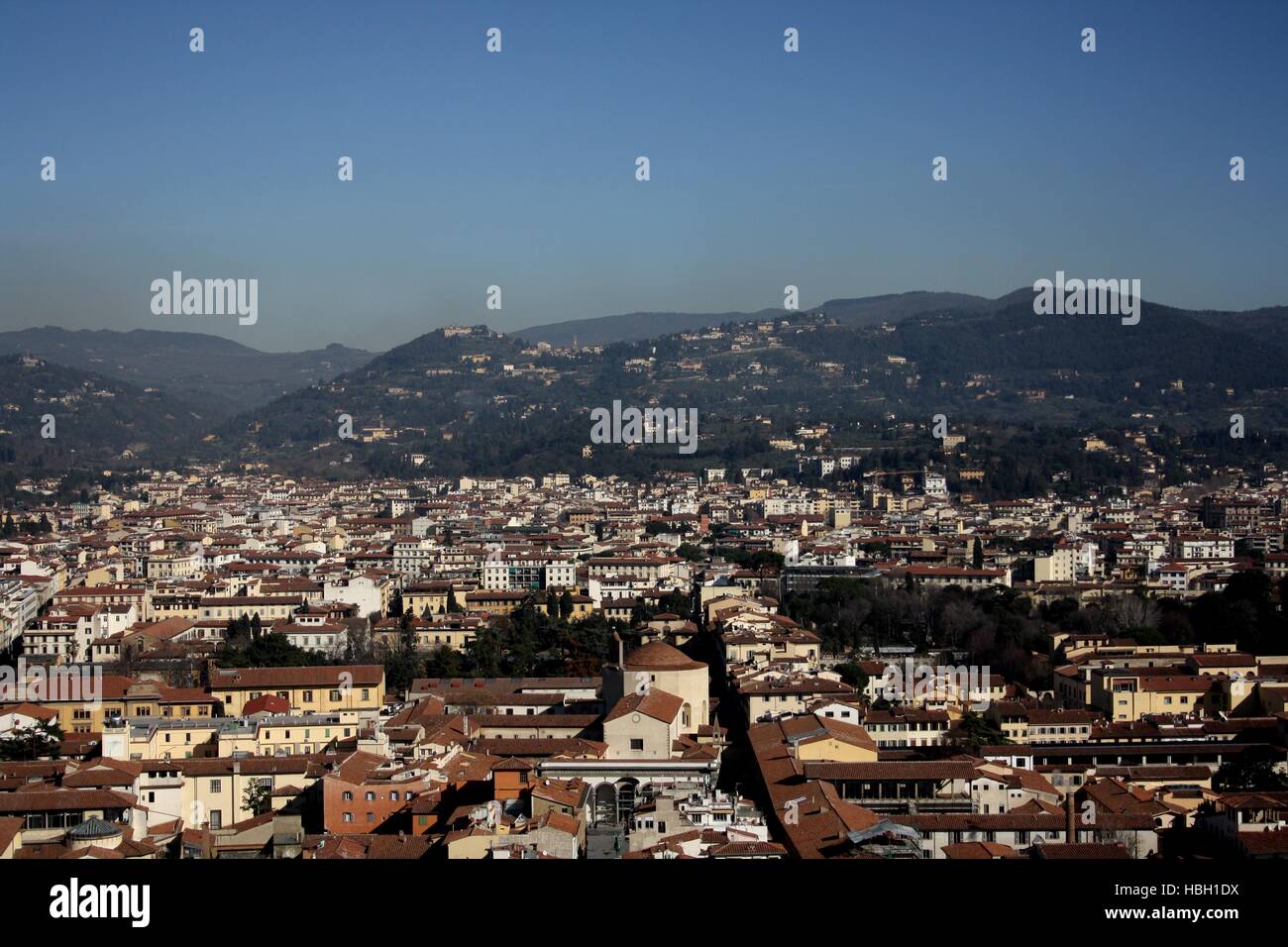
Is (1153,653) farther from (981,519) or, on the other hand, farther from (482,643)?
(981,519)

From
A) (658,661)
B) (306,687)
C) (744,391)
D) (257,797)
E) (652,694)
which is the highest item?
(744,391)

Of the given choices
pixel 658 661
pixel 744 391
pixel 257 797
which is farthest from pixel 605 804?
pixel 744 391

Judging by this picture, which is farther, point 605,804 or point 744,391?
point 744,391

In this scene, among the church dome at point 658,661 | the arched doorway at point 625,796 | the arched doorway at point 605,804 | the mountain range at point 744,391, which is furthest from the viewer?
the mountain range at point 744,391

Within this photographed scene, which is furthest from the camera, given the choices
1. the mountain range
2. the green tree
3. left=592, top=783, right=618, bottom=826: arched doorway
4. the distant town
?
the mountain range

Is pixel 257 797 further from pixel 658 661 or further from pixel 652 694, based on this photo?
pixel 658 661

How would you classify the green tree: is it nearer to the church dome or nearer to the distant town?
the distant town

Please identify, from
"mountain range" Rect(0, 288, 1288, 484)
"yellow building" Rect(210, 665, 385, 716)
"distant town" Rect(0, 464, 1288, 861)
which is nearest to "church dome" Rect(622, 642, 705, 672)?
"distant town" Rect(0, 464, 1288, 861)

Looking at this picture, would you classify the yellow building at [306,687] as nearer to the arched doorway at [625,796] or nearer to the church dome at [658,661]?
the church dome at [658,661]

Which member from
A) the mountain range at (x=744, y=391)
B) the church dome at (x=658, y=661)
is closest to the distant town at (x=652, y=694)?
the church dome at (x=658, y=661)
